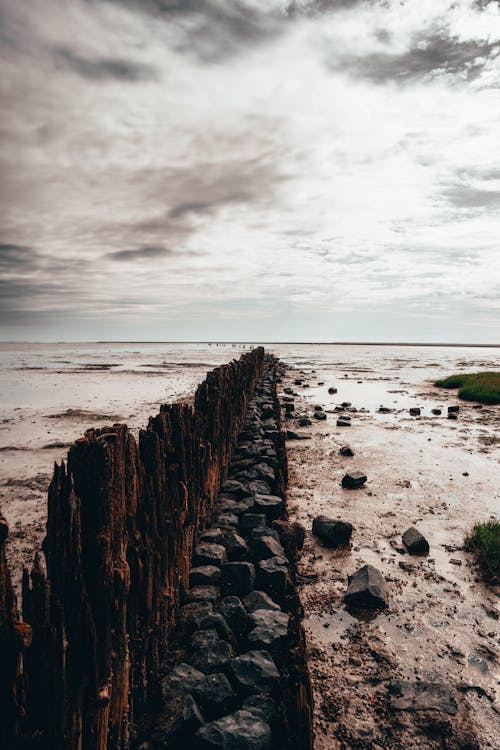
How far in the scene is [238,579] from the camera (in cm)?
347

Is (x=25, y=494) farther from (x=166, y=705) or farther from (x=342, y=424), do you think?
(x=342, y=424)

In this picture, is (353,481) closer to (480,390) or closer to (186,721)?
(186,721)

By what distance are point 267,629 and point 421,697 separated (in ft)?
3.27

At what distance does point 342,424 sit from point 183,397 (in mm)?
7090

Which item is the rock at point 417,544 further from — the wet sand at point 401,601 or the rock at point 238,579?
the rock at point 238,579

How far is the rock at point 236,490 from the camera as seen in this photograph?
5410 mm

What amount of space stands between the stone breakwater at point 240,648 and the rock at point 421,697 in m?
0.71

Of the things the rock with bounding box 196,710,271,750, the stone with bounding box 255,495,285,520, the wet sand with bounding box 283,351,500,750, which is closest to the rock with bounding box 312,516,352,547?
the wet sand with bounding box 283,351,500,750

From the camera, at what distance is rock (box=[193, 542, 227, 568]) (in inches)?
145

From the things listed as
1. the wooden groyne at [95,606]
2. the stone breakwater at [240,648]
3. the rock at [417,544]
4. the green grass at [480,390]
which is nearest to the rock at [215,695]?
the stone breakwater at [240,648]

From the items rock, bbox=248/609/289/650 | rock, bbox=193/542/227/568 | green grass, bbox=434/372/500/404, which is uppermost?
green grass, bbox=434/372/500/404

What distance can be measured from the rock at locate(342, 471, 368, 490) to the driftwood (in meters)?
3.93

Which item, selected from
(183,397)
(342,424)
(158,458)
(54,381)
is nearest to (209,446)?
(158,458)

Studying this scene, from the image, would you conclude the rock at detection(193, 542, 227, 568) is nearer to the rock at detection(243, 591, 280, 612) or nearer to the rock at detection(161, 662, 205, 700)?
the rock at detection(243, 591, 280, 612)
